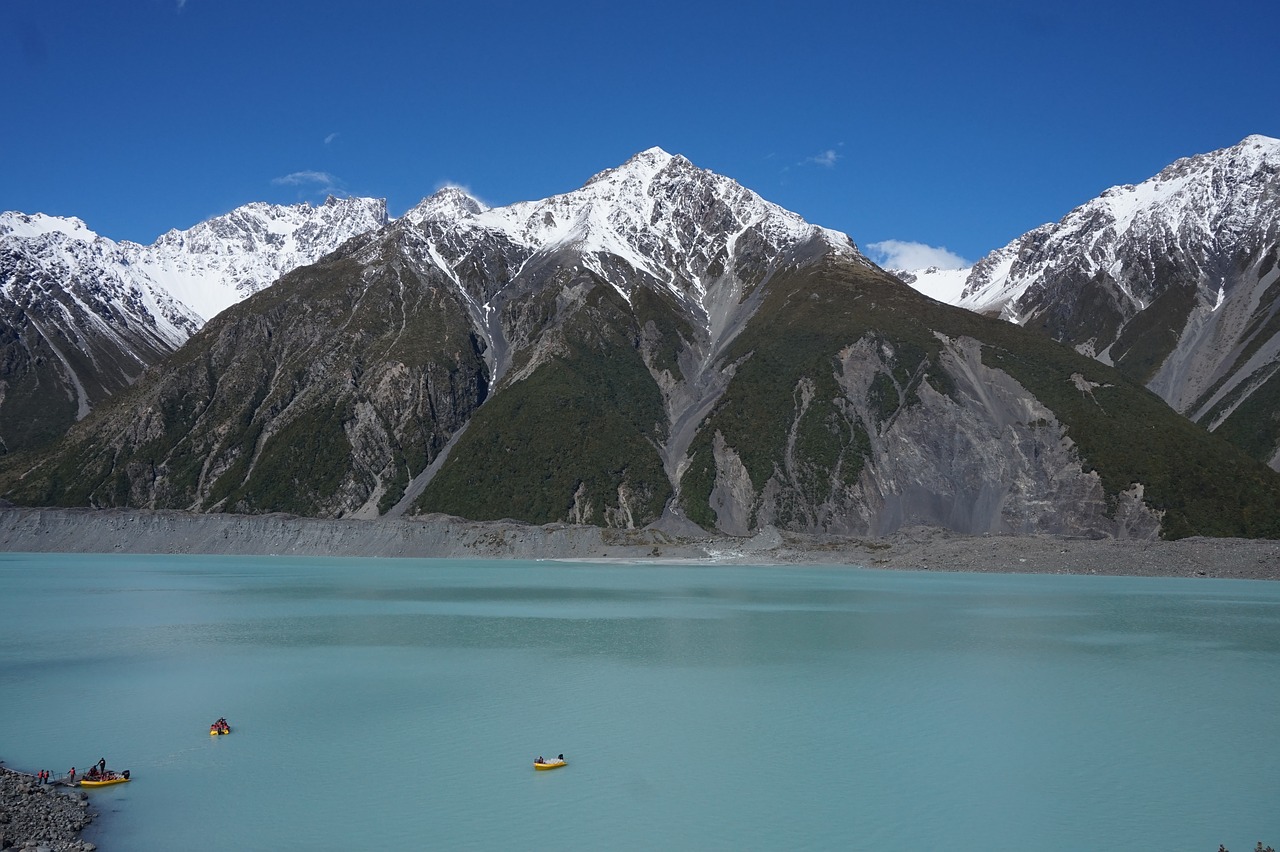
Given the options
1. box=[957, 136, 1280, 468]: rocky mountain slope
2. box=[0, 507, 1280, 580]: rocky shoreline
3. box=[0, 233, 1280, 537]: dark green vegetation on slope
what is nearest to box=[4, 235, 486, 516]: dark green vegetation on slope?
box=[0, 233, 1280, 537]: dark green vegetation on slope

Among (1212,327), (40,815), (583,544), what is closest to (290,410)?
(583,544)

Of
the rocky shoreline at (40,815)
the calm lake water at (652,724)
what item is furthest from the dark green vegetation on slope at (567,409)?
the rocky shoreline at (40,815)

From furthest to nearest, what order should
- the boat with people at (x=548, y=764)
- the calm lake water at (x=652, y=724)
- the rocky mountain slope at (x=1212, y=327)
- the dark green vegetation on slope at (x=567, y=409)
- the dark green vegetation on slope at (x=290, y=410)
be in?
the rocky mountain slope at (x=1212, y=327)
the dark green vegetation on slope at (x=290, y=410)
the dark green vegetation on slope at (x=567, y=409)
the boat with people at (x=548, y=764)
the calm lake water at (x=652, y=724)

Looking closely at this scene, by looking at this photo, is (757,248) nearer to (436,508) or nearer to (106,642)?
(436,508)

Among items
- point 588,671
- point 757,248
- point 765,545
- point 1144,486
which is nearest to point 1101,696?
point 588,671

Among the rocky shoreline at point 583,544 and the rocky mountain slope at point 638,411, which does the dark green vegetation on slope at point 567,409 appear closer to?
the rocky mountain slope at point 638,411

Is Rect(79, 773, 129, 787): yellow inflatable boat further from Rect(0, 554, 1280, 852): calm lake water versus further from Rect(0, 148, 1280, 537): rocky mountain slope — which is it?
Rect(0, 148, 1280, 537): rocky mountain slope
